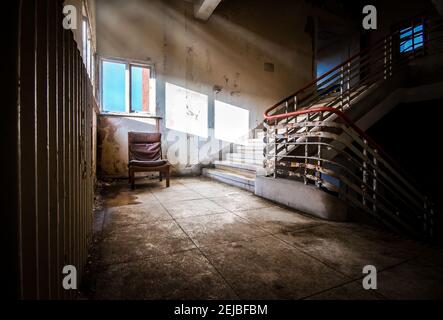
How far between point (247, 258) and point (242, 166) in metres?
4.07

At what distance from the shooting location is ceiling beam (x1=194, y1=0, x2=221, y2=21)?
6502mm

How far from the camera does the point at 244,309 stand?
1.41 metres

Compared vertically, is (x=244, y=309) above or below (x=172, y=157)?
below

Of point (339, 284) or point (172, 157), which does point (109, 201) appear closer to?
point (172, 157)

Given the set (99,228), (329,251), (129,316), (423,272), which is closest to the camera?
(129,316)

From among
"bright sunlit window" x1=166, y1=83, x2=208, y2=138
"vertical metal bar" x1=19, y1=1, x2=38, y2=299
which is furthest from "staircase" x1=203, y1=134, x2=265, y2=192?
"vertical metal bar" x1=19, y1=1, x2=38, y2=299

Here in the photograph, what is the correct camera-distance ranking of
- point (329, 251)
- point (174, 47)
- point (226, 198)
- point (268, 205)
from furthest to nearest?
1. point (174, 47)
2. point (226, 198)
3. point (268, 205)
4. point (329, 251)

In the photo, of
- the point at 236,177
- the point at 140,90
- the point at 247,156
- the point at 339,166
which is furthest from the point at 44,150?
the point at 140,90

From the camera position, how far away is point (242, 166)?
19.8ft

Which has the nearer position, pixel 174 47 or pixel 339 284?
pixel 339 284

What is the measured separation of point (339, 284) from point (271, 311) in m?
0.60

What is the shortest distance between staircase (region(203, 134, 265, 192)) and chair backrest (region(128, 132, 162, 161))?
1.71m

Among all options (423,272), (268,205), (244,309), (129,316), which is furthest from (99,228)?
(423,272)

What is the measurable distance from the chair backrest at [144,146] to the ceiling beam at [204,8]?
397 centimetres
